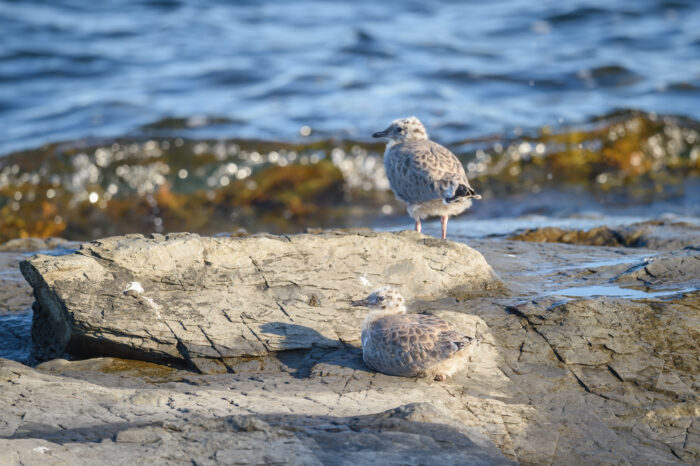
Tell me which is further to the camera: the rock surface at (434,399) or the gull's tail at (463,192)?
the gull's tail at (463,192)

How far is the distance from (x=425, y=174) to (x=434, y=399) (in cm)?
345

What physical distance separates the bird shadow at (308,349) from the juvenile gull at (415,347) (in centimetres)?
23

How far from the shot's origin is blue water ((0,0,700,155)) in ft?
52.9

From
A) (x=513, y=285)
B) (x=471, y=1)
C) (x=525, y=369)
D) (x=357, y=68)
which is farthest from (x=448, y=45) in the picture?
(x=525, y=369)

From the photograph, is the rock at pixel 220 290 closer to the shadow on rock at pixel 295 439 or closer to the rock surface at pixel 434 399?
the rock surface at pixel 434 399

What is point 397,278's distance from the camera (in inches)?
249

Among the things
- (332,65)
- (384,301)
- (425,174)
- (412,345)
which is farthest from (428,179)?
(332,65)

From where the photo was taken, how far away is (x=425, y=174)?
26.2 feet

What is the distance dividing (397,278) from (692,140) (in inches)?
420

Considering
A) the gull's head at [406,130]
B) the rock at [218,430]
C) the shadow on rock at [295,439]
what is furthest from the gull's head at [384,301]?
the gull's head at [406,130]

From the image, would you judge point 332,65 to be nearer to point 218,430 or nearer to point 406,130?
point 406,130

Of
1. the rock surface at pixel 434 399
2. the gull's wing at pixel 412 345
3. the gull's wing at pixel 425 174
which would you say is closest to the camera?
the rock surface at pixel 434 399

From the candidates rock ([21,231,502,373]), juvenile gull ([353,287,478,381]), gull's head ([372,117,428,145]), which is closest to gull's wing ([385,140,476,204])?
gull's head ([372,117,428,145])

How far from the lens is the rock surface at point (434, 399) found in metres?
4.22
